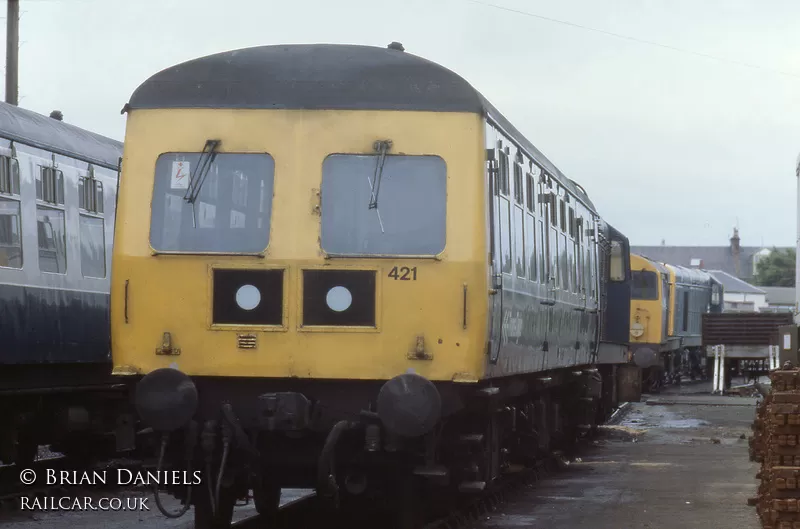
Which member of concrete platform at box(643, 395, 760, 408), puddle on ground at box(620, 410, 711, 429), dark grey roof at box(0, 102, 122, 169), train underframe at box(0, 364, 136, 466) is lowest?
concrete platform at box(643, 395, 760, 408)

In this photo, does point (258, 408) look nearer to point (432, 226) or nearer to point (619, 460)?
point (432, 226)

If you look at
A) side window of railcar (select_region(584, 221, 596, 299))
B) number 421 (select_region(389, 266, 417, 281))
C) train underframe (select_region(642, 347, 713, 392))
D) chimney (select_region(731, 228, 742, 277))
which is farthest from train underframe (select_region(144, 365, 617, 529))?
chimney (select_region(731, 228, 742, 277))

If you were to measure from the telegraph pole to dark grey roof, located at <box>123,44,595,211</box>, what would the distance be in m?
14.1

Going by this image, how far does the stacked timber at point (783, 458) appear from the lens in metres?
9.77

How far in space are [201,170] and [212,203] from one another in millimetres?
227

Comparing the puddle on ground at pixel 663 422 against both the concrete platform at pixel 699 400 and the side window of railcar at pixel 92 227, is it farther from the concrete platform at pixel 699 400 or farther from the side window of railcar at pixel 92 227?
the side window of railcar at pixel 92 227

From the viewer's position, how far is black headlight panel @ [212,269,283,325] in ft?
31.4

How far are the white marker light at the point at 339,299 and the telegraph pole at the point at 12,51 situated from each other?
15.0m

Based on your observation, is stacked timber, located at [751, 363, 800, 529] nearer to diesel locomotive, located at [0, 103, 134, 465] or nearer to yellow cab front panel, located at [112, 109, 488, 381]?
yellow cab front panel, located at [112, 109, 488, 381]

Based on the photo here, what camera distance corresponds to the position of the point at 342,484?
Result: 10.1 metres

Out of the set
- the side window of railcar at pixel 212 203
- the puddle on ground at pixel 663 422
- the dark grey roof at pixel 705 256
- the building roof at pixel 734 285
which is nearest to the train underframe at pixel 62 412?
the side window of railcar at pixel 212 203

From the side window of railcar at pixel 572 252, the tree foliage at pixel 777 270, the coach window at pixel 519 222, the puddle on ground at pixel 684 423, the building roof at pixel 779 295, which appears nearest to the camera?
the coach window at pixel 519 222

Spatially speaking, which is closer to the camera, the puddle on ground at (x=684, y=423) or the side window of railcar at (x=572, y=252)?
the side window of railcar at (x=572, y=252)

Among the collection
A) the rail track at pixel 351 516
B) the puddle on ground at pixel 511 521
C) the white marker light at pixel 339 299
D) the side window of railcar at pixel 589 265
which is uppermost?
the side window of railcar at pixel 589 265
